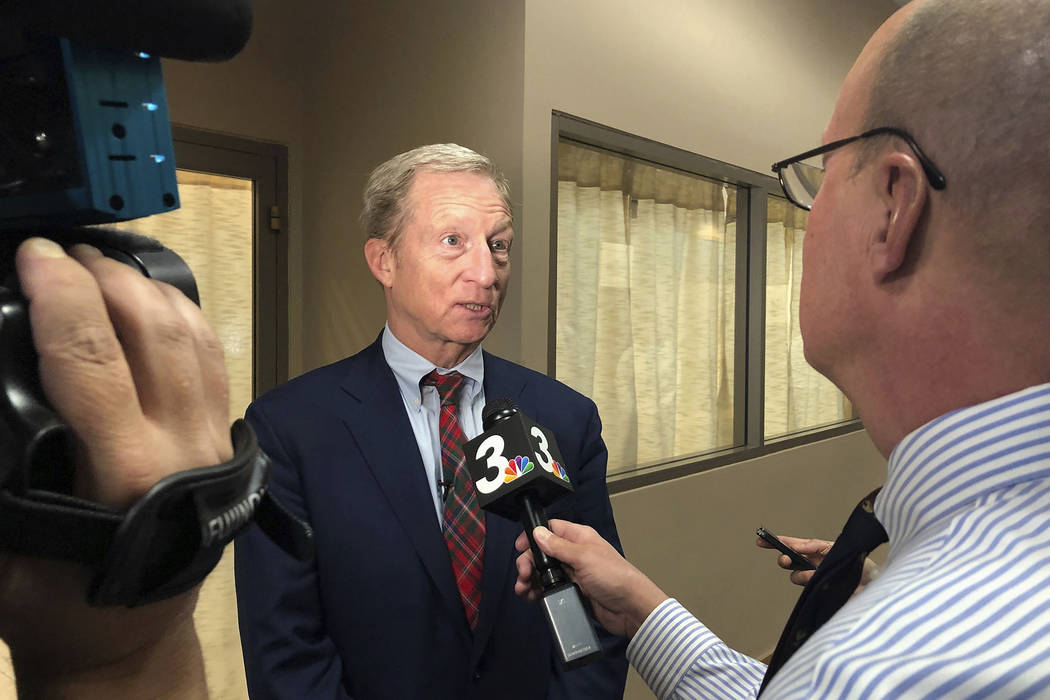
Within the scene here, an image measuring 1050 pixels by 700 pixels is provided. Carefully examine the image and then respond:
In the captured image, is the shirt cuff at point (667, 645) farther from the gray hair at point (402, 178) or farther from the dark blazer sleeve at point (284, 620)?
the gray hair at point (402, 178)

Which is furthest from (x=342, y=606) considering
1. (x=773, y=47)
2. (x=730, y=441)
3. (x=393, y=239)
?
(x=773, y=47)

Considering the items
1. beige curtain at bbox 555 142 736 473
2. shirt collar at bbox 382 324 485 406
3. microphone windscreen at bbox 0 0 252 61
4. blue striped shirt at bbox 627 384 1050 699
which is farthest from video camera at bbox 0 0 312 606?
beige curtain at bbox 555 142 736 473

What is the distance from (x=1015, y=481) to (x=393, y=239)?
131 cm

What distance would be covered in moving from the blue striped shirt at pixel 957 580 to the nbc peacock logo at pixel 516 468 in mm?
500

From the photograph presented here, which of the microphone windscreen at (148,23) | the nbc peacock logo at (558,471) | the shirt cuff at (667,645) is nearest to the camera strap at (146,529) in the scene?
the microphone windscreen at (148,23)

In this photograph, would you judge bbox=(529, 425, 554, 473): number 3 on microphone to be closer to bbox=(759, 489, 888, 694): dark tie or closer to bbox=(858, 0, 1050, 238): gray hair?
bbox=(759, 489, 888, 694): dark tie

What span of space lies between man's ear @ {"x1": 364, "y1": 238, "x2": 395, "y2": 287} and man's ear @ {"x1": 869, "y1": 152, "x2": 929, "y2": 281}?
44.3 inches

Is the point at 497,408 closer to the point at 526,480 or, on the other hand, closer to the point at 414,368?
the point at 526,480

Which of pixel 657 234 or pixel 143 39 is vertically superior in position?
pixel 657 234

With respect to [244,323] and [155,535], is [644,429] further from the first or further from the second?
[155,535]

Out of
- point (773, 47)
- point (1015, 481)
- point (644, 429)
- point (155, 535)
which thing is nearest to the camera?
point (155, 535)

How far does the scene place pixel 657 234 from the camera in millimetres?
3203

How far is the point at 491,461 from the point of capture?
3.73 ft

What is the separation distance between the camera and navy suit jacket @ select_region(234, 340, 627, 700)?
1342mm
